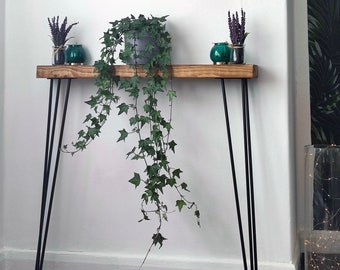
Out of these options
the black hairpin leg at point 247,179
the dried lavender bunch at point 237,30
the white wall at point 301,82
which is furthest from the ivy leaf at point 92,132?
the white wall at point 301,82

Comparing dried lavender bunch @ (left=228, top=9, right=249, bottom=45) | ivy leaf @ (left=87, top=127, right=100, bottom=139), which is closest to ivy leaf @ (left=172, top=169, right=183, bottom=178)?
ivy leaf @ (left=87, top=127, right=100, bottom=139)

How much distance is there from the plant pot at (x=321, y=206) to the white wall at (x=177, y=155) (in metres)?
0.09

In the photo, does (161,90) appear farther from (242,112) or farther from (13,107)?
(13,107)

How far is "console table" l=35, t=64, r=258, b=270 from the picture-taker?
1.98 metres

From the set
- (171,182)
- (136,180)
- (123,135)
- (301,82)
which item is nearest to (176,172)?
(171,182)

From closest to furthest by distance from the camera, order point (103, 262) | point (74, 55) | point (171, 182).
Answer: point (171, 182) → point (74, 55) → point (103, 262)

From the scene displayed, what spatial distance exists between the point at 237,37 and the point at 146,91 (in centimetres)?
44

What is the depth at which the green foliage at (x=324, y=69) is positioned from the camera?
2.47 m

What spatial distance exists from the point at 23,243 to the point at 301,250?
140 cm

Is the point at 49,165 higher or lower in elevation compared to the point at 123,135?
lower

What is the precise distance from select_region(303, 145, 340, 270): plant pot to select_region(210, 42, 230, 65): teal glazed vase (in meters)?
0.52

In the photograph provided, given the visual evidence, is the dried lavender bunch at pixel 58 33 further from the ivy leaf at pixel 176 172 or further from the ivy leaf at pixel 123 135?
the ivy leaf at pixel 176 172

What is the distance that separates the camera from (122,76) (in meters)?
2.05

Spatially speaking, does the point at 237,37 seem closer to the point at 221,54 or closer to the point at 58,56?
the point at 221,54
